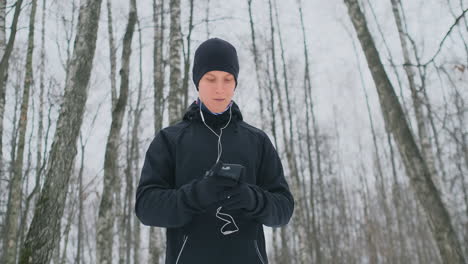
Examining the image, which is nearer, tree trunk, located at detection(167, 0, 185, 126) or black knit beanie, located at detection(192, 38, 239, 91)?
black knit beanie, located at detection(192, 38, 239, 91)

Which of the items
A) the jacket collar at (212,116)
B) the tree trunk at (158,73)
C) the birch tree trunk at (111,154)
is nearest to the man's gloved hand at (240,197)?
the jacket collar at (212,116)

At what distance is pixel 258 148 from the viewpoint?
1.62 meters

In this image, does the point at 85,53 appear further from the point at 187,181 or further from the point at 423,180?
the point at 423,180

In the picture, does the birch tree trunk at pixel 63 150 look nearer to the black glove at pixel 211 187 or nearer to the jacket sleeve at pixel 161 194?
the jacket sleeve at pixel 161 194

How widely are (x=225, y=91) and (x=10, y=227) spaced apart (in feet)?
28.8

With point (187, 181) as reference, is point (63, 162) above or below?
above

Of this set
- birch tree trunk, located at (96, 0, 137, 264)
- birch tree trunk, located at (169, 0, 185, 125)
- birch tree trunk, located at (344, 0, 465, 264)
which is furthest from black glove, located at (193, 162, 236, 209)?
birch tree trunk, located at (96, 0, 137, 264)

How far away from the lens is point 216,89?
1555 mm

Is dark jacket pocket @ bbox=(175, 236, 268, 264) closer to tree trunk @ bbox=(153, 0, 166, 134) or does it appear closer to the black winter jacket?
the black winter jacket

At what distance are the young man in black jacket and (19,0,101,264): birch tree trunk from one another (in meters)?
2.67

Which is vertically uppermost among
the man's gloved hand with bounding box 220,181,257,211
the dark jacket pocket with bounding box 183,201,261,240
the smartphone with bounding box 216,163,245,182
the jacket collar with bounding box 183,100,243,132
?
the jacket collar with bounding box 183,100,243,132

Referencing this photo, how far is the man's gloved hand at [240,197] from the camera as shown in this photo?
3.99 ft

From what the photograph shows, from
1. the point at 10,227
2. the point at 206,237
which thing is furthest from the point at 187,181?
the point at 10,227

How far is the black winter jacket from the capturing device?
131cm
